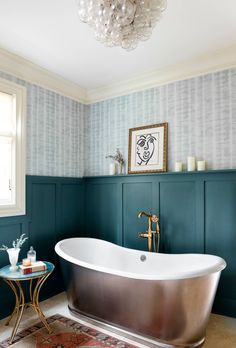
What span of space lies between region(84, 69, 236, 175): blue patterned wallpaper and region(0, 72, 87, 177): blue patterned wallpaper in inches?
10.9

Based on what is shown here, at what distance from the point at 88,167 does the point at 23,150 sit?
1.16 m

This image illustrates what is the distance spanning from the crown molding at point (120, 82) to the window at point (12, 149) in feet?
0.80

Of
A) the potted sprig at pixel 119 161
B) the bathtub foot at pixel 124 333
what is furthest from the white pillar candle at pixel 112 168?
the bathtub foot at pixel 124 333

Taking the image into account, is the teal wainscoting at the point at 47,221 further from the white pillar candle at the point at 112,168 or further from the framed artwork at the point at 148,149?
the framed artwork at the point at 148,149

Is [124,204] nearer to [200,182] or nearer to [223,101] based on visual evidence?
[200,182]

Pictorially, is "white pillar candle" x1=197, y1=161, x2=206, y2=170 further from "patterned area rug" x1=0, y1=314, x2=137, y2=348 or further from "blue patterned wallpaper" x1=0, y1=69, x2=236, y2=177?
"patterned area rug" x1=0, y1=314, x2=137, y2=348

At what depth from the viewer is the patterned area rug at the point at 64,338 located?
2.27 m

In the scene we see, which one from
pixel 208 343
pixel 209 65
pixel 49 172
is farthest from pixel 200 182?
pixel 49 172

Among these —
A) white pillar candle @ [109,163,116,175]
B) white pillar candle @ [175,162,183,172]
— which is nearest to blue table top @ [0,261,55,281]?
white pillar candle @ [109,163,116,175]

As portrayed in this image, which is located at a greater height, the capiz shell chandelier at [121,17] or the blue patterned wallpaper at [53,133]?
the capiz shell chandelier at [121,17]

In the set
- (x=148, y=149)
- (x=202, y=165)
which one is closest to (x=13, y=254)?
(x=148, y=149)

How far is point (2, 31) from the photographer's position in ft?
8.09

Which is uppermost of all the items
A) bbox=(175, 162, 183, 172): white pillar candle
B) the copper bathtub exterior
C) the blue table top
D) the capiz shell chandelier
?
the capiz shell chandelier

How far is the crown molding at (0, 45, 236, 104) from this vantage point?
2.88 meters
